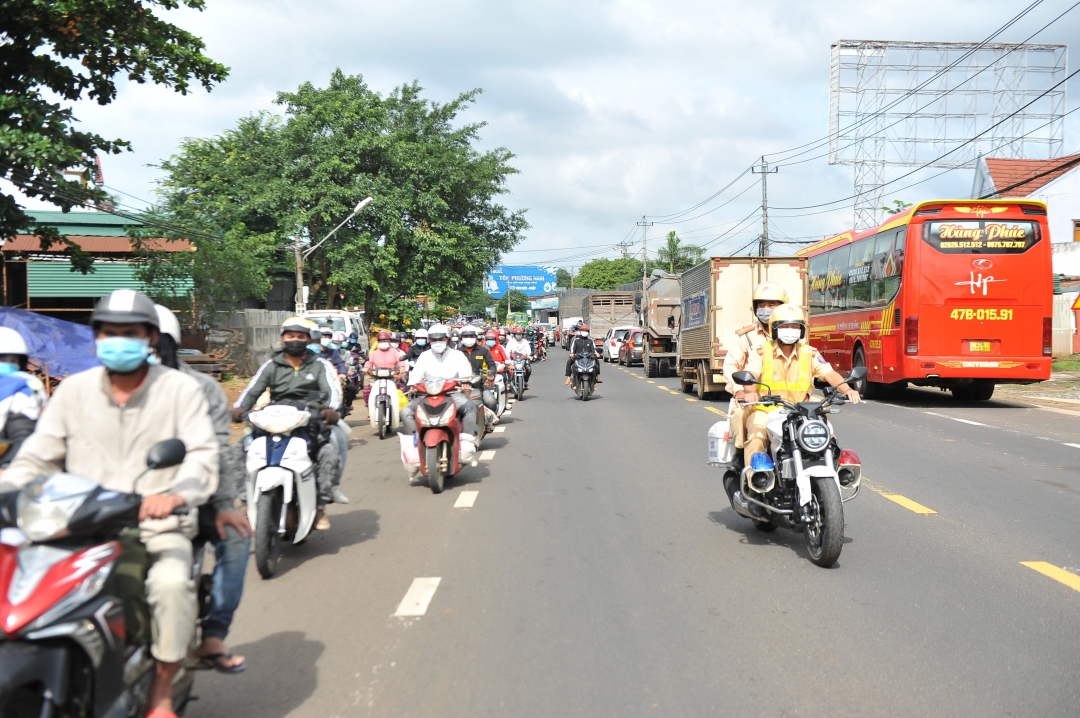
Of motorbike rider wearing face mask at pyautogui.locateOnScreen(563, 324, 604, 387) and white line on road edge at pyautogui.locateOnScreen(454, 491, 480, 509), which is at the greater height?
Result: motorbike rider wearing face mask at pyautogui.locateOnScreen(563, 324, 604, 387)

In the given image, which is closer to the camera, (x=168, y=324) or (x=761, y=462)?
(x=168, y=324)

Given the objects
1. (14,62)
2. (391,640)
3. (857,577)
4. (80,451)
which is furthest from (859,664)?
(14,62)

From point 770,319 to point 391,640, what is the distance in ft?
11.4

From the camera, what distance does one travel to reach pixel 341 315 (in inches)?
876

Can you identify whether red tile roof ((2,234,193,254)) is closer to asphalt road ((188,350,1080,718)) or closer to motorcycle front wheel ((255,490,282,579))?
asphalt road ((188,350,1080,718))

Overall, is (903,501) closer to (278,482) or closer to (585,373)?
(278,482)

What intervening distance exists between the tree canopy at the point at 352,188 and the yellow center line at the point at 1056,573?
29.3 metres

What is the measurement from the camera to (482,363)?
14.7 metres

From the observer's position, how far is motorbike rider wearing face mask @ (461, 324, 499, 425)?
13820 mm

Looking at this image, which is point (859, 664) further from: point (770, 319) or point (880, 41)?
point (880, 41)

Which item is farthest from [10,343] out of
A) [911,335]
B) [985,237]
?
[985,237]

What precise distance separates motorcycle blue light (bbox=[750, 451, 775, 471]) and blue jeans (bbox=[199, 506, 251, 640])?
11.8ft

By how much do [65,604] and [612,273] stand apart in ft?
393

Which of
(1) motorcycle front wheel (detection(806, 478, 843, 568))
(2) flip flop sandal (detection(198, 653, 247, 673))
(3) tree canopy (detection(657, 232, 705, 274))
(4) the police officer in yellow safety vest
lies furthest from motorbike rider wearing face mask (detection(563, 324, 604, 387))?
(3) tree canopy (detection(657, 232, 705, 274))
